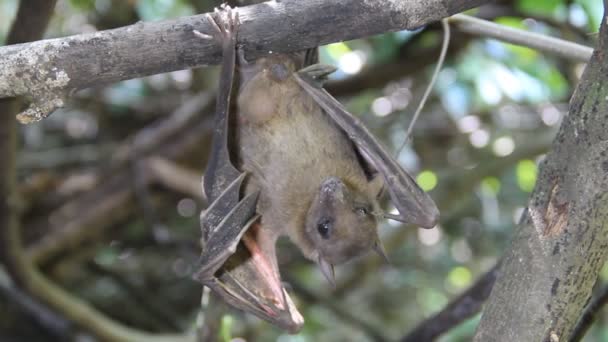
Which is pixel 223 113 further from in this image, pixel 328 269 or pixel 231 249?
pixel 328 269

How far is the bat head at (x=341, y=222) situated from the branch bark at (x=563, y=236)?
790 mm

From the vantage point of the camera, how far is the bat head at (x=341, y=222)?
231 centimetres

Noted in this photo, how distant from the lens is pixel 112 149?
172 inches

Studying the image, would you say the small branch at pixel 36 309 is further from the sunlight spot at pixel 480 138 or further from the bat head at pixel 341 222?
the sunlight spot at pixel 480 138

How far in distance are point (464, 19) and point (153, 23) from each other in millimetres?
994

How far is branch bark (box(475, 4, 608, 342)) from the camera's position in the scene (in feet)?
4.64

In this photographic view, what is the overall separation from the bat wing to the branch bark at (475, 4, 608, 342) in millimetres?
548

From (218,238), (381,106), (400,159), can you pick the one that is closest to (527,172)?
(400,159)

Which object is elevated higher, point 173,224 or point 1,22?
point 1,22

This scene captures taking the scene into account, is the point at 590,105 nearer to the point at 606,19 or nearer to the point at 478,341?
the point at 606,19

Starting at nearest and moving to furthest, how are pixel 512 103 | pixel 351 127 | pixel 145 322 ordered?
pixel 351 127 < pixel 512 103 < pixel 145 322

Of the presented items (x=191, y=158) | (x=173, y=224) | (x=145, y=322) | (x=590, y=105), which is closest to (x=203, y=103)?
(x=191, y=158)

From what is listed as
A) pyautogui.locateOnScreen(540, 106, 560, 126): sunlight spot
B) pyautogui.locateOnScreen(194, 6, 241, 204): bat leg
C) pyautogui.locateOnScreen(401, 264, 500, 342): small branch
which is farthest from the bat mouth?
pyautogui.locateOnScreen(540, 106, 560, 126): sunlight spot

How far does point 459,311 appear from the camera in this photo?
2.34m
